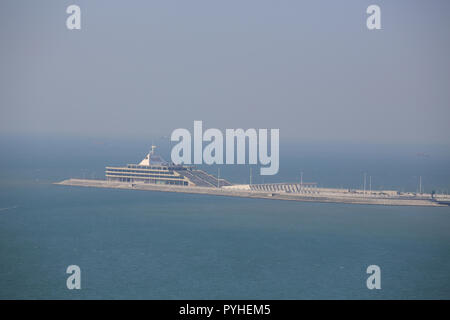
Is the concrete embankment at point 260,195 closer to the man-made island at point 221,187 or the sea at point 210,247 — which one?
the man-made island at point 221,187

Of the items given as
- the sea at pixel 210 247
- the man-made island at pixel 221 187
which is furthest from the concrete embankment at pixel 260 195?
the sea at pixel 210 247

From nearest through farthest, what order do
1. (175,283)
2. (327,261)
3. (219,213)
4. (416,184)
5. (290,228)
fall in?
(175,283)
(327,261)
(290,228)
(219,213)
(416,184)

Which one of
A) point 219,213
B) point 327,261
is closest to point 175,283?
point 327,261

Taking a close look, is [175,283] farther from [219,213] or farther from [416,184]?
[416,184]

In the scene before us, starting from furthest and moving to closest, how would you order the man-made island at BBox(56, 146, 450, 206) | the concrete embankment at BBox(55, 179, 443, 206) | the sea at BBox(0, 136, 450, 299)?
1. the man-made island at BBox(56, 146, 450, 206)
2. the concrete embankment at BBox(55, 179, 443, 206)
3. the sea at BBox(0, 136, 450, 299)

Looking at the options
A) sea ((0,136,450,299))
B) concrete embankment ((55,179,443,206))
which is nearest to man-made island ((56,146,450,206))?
concrete embankment ((55,179,443,206))

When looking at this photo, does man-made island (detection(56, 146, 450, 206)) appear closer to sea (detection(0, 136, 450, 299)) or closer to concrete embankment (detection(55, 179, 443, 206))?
concrete embankment (detection(55, 179, 443, 206))
